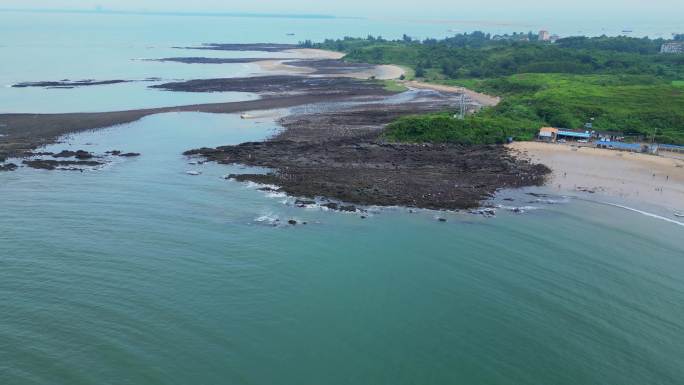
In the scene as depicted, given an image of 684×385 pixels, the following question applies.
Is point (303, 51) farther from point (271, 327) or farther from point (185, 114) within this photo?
point (271, 327)

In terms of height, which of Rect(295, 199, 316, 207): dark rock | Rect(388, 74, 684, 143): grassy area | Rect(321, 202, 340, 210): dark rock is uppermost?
Rect(388, 74, 684, 143): grassy area

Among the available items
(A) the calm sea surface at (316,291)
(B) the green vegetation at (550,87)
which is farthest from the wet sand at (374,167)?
(B) the green vegetation at (550,87)

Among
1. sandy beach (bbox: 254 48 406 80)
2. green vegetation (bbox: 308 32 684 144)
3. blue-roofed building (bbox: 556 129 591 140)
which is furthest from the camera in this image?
sandy beach (bbox: 254 48 406 80)

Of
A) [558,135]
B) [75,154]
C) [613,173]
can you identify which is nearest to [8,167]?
[75,154]

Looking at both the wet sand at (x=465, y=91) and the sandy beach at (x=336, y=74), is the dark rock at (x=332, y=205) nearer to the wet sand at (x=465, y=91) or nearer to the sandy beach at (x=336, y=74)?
the wet sand at (x=465, y=91)

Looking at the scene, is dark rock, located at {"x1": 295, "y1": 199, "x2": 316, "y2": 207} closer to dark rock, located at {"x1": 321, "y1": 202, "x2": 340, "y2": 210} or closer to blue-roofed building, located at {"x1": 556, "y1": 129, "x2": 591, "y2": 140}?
dark rock, located at {"x1": 321, "y1": 202, "x2": 340, "y2": 210}

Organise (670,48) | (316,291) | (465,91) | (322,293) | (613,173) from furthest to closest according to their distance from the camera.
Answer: (670,48)
(465,91)
(613,173)
(316,291)
(322,293)

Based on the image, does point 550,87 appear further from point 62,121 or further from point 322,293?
point 62,121

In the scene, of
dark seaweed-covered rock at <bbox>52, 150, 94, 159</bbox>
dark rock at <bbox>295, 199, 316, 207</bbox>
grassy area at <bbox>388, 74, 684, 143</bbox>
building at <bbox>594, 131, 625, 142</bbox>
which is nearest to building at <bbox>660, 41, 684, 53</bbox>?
grassy area at <bbox>388, 74, 684, 143</bbox>
